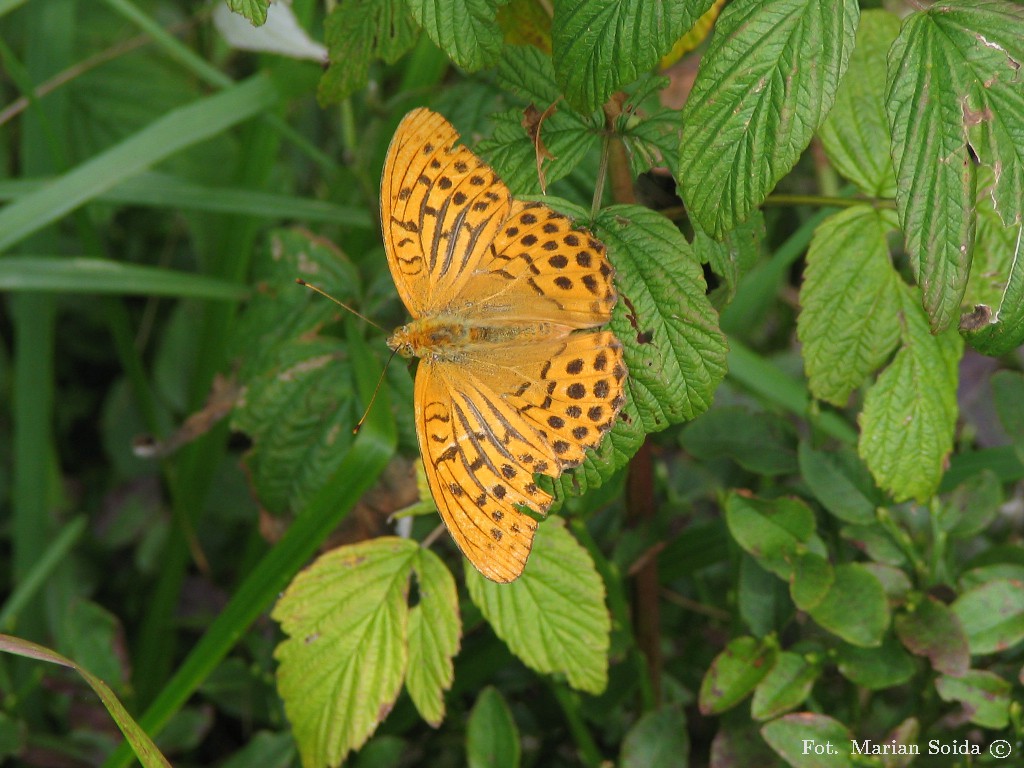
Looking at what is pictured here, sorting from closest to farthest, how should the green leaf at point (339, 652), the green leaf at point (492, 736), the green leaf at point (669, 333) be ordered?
the green leaf at point (669, 333)
the green leaf at point (339, 652)
the green leaf at point (492, 736)

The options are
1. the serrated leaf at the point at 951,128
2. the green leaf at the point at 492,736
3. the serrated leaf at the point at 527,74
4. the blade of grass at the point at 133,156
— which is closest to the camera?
the serrated leaf at the point at 951,128

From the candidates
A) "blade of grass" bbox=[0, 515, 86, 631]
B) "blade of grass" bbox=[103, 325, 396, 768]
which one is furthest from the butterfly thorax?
"blade of grass" bbox=[0, 515, 86, 631]

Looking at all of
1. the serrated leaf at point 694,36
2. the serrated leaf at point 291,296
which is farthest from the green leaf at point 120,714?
the serrated leaf at point 694,36

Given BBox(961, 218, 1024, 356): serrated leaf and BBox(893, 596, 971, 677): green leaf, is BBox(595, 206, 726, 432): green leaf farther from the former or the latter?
BBox(893, 596, 971, 677): green leaf

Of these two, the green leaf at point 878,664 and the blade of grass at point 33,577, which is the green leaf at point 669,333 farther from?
the blade of grass at point 33,577

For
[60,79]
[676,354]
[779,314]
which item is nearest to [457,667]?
[676,354]

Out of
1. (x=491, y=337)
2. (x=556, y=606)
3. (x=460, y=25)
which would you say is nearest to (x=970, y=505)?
(x=556, y=606)
